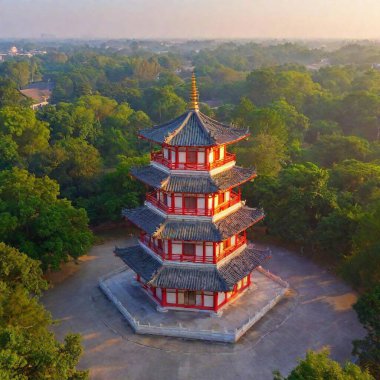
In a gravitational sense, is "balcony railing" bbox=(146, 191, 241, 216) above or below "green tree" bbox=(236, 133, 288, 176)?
above

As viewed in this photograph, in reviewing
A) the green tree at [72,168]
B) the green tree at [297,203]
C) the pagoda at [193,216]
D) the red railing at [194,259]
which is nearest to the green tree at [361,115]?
the green tree at [297,203]

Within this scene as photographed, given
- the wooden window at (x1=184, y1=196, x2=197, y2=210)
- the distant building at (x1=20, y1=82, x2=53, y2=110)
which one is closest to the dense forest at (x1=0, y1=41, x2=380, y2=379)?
the wooden window at (x1=184, y1=196, x2=197, y2=210)

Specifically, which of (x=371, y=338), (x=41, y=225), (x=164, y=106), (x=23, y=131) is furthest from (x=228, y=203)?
(x=164, y=106)

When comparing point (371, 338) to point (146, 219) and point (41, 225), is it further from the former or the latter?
point (41, 225)

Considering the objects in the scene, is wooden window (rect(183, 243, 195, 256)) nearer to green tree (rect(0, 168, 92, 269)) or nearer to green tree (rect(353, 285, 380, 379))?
green tree (rect(0, 168, 92, 269))

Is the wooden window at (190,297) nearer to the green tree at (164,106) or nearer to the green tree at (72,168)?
the green tree at (72,168)

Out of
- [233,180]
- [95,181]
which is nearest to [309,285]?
[233,180]

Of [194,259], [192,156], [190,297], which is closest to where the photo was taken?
[192,156]
